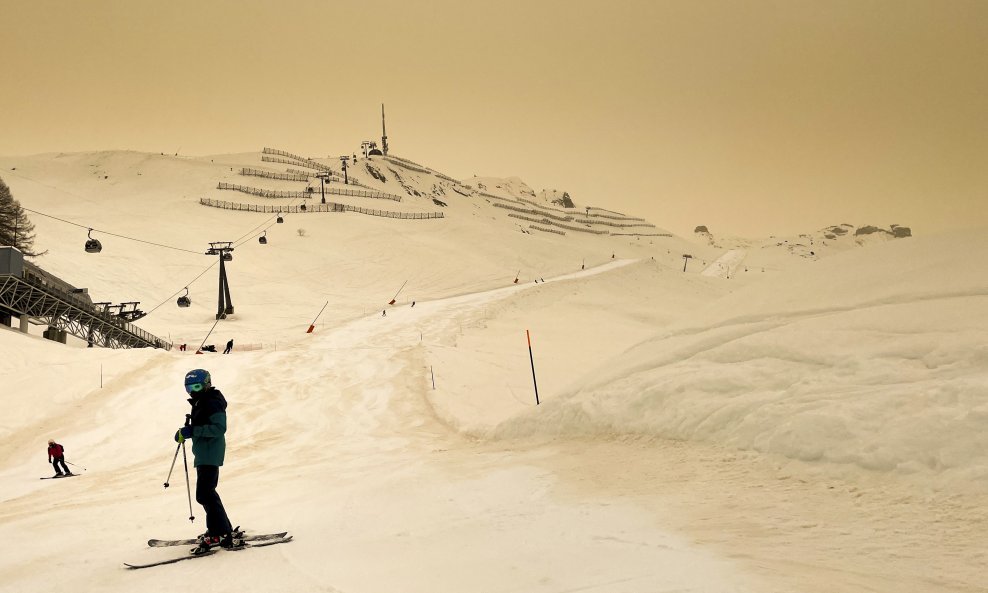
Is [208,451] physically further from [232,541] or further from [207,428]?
[232,541]

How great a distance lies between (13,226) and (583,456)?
52841 mm

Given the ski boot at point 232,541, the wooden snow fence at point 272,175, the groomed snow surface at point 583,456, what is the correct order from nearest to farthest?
the groomed snow surface at point 583,456 < the ski boot at point 232,541 < the wooden snow fence at point 272,175

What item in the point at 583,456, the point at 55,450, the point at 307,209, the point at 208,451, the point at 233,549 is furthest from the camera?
the point at 307,209

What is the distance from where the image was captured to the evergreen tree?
43.4 meters

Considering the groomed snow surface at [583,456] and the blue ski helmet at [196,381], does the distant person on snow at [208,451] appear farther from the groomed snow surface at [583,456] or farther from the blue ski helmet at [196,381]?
the groomed snow surface at [583,456]

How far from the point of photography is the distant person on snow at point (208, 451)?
708 cm

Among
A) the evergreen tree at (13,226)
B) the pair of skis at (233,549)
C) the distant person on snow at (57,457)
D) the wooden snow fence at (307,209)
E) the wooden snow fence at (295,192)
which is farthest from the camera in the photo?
the wooden snow fence at (295,192)

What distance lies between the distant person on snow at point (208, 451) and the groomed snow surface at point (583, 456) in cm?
57

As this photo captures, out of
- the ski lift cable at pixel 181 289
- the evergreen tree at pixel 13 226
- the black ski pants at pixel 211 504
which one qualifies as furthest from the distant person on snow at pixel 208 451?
the evergreen tree at pixel 13 226

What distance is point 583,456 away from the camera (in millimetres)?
10195

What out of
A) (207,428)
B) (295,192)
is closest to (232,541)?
(207,428)

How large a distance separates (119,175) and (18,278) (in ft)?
295

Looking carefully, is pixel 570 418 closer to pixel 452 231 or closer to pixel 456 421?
pixel 456 421

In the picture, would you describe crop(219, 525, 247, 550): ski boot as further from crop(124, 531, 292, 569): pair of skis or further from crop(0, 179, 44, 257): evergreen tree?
crop(0, 179, 44, 257): evergreen tree
